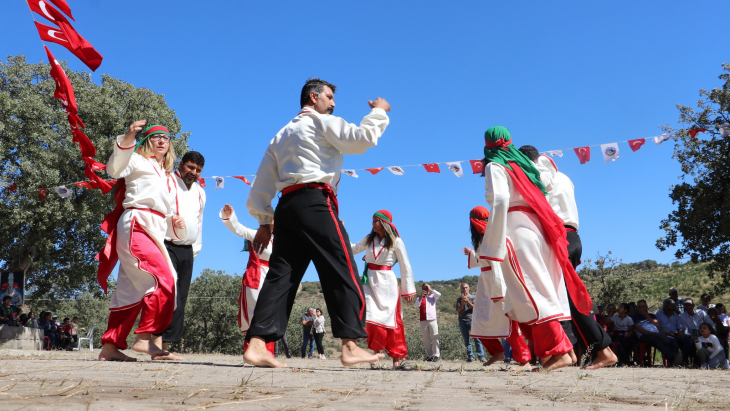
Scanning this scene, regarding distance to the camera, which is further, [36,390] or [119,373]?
[119,373]

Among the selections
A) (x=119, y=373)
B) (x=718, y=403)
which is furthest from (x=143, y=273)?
(x=718, y=403)

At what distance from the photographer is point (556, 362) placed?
14.3 feet

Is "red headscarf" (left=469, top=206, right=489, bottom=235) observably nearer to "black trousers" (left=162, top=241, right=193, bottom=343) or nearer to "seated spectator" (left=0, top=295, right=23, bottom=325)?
"black trousers" (left=162, top=241, right=193, bottom=343)

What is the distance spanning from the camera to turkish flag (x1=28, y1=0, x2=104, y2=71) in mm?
5582

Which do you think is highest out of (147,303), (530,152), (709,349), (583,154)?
(583,154)

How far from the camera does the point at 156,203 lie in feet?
17.0

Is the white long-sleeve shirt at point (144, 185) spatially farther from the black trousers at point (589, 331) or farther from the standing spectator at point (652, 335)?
the standing spectator at point (652, 335)

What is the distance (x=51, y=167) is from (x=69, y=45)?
17375 millimetres

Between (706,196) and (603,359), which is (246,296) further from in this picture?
(706,196)

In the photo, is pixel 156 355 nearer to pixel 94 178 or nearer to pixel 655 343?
pixel 94 178

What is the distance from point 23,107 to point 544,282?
2231 cm

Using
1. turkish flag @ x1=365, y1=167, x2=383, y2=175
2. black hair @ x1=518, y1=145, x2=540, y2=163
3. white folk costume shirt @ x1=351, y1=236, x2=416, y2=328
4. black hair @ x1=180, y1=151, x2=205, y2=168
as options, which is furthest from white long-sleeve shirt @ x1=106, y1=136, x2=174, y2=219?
turkish flag @ x1=365, y1=167, x2=383, y2=175

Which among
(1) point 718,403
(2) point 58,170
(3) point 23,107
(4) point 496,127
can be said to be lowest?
(1) point 718,403

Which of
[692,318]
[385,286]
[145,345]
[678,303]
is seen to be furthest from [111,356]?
[678,303]
